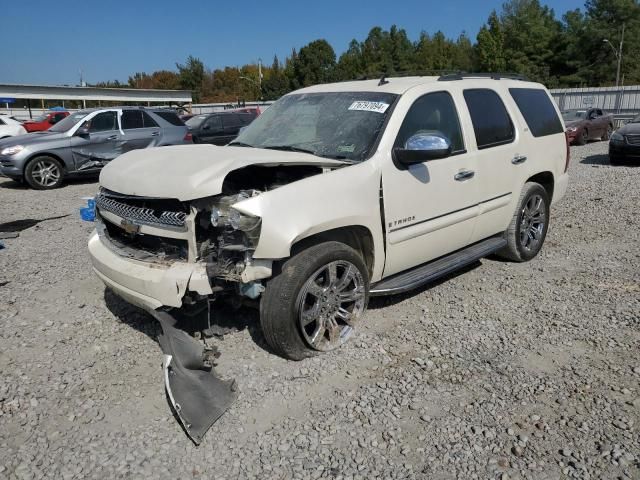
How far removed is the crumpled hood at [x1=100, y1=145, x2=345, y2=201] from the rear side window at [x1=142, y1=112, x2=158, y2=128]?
9.26 metres

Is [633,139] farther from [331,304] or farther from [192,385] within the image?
[192,385]

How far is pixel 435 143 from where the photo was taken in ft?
12.5

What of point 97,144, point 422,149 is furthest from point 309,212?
point 97,144

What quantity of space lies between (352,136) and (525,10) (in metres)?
82.4

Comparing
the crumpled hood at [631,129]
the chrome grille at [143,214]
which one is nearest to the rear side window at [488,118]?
the chrome grille at [143,214]

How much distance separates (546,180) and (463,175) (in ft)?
6.34

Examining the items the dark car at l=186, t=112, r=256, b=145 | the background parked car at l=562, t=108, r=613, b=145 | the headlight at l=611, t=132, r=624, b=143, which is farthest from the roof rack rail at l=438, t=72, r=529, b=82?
the background parked car at l=562, t=108, r=613, b=145

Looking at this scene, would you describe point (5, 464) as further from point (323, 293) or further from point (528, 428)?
point (528, 428)

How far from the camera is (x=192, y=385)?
10.2 ft

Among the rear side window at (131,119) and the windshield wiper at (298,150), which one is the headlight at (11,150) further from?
the windshield wiper at (298,150)

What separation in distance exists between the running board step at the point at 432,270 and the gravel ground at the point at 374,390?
1.17 feet

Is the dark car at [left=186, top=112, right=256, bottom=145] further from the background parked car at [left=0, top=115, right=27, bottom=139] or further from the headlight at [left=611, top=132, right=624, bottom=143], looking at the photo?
the headlight at [left=611, top=132, right=624, bottom=143]

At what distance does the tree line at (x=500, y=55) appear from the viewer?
64.8m

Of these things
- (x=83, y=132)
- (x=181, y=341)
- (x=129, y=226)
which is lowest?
(x=181, y=341)
